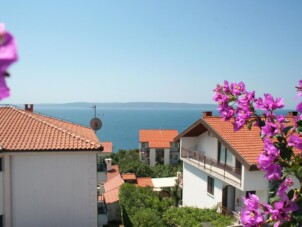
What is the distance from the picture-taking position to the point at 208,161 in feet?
68.4

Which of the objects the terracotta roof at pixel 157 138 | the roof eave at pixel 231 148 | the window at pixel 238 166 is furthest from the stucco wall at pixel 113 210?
the terracotta roof at pixel 157 138

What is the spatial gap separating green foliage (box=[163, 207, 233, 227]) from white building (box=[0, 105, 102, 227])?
172 inches

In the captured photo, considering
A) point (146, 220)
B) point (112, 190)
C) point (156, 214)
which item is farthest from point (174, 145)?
point (146, 220)

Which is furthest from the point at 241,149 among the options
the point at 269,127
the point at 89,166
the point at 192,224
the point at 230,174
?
the point at 269,127

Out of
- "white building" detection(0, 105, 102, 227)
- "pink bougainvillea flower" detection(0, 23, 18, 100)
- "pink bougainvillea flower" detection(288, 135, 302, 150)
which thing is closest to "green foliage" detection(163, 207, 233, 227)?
"white building" detection(0, 105, 102, 227)

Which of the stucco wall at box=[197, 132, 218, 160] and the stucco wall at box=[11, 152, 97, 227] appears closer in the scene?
the stucco wall at box=[11, 152, 97, 227]

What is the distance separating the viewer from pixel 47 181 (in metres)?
13.6

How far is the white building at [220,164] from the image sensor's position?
16453 mm

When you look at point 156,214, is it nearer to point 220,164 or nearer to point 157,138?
point 220,164

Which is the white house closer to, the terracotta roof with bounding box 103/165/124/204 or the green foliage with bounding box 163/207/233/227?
the green foliage with bounding box 163/207/233/227

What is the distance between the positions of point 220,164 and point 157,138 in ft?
135

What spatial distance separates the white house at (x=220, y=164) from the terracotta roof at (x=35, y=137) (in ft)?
25.2

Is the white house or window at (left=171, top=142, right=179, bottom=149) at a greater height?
the white house

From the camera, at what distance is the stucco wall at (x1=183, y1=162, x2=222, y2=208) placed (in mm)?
19872
